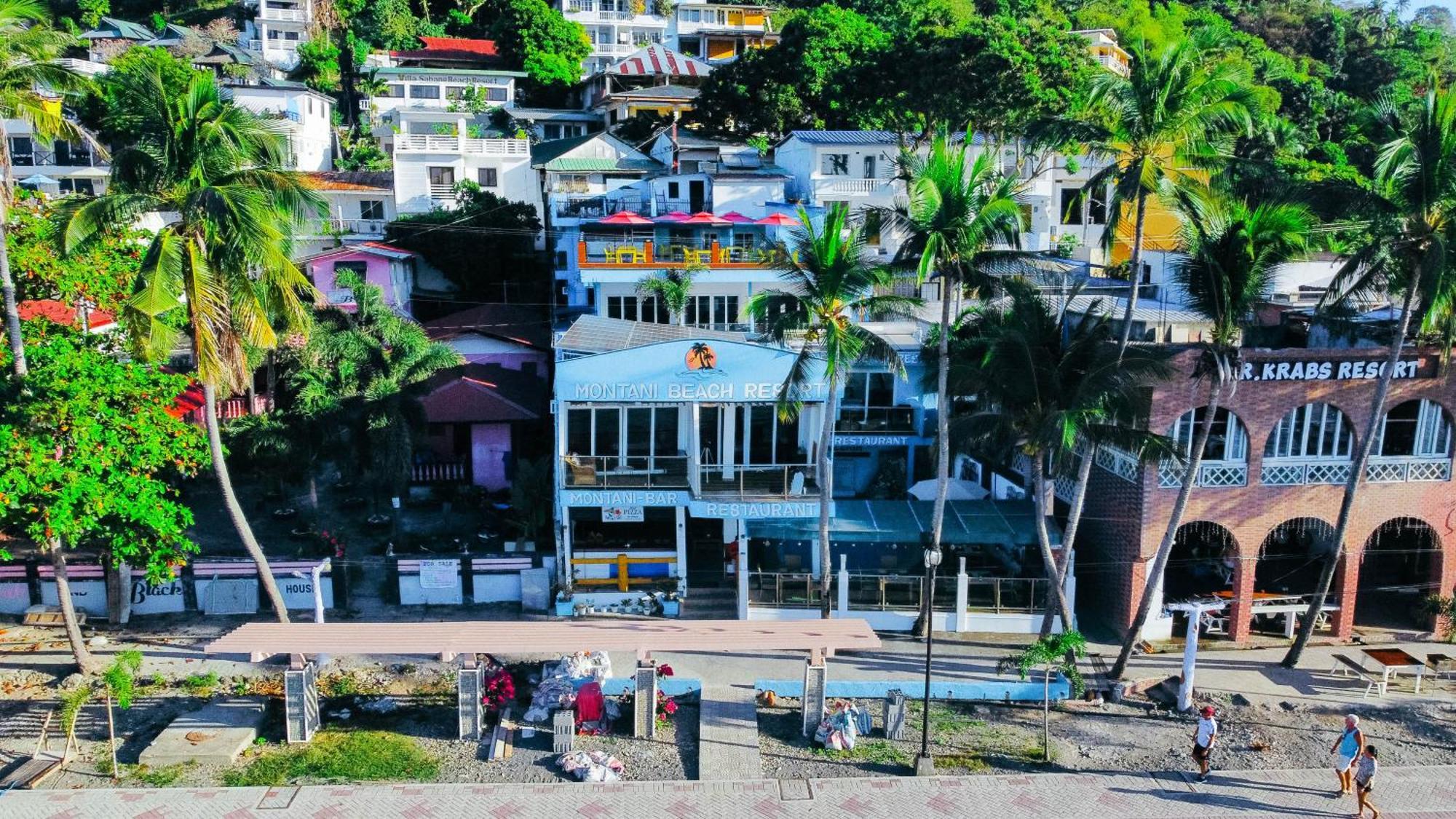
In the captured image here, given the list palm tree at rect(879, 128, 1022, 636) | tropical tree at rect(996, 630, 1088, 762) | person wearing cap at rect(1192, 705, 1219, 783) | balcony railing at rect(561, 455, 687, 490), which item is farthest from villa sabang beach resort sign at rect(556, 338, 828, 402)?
person wearing cap at rect(1192, 705, 1219, 783)

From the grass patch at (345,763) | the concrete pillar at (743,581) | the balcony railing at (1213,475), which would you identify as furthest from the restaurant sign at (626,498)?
the balcony railing at (1213,475)

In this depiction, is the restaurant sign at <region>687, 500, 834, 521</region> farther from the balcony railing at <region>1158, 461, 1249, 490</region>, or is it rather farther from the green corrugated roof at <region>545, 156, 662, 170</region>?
the green corrugated roof at <region>545, 156, 662, 170</region>

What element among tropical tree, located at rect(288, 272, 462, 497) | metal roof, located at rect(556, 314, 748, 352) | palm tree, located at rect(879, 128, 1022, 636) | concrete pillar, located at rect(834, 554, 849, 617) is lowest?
concrete pillar, located at rect(834, 554, 849, 617)

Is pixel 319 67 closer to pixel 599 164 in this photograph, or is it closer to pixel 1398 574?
pixel 599 164

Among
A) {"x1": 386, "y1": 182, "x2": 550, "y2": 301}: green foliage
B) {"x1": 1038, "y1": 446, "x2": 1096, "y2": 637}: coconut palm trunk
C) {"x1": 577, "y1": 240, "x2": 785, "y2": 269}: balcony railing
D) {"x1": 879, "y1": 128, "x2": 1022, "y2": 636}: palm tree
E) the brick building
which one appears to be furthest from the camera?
{"x1": 386, "y1": 182, "x2": 550, "y2": 301}: green foliage

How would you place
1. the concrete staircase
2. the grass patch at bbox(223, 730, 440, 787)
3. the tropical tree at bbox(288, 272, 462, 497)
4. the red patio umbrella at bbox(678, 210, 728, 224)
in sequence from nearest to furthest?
the grass patch at bbox(223, 730, 440, 787)
the concrete staircase
the tropical tree at bbox(288, 272, 462, 497)
the red patio umbrella at bbox(678, 210, 728, 224)

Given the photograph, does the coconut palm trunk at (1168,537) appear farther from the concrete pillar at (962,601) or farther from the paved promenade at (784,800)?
the paved promenade at (784,800)
